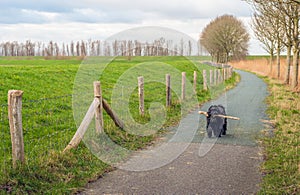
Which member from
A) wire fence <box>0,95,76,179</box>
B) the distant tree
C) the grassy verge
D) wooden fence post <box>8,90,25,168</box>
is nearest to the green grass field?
wire fence <box>0,95,76,179</box>

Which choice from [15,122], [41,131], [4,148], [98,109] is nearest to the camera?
[15,122]

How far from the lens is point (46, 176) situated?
5.64 m

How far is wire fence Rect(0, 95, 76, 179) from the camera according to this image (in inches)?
255

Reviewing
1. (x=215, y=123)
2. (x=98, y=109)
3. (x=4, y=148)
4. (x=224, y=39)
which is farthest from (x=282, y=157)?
(x=224, y=39)

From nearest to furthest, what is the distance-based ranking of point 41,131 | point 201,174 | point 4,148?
point 201,174 → point 4,148 → point 41,131

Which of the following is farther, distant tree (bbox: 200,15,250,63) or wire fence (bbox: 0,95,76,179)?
distant tree (bbox: 200,15,250,63)

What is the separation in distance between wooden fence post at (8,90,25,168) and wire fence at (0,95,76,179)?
0.23 meters

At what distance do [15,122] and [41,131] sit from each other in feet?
10.3

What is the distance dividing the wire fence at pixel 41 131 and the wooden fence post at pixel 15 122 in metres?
0.23

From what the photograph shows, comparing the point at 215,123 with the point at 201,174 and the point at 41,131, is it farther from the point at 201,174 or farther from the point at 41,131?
the point at 41,131

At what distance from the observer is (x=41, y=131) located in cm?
859

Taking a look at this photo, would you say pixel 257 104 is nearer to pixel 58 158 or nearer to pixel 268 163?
pixel 268 163

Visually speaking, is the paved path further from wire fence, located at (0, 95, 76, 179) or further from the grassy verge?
wire fence, located at (0, 95, 76, 179)

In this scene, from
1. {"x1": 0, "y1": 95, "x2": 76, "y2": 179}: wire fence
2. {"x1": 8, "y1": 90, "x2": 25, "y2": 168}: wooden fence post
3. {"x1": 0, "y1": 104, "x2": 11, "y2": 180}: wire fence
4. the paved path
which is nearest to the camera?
the paved path
